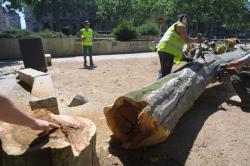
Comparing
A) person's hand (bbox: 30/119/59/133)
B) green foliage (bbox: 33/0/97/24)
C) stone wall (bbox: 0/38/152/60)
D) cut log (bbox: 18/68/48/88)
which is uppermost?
person's hand (bbox: 30/119/59/133)

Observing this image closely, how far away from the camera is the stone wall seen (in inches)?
655

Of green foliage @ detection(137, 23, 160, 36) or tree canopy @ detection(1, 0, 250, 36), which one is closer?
green foliage @ detection(137, 23, 160, 36)

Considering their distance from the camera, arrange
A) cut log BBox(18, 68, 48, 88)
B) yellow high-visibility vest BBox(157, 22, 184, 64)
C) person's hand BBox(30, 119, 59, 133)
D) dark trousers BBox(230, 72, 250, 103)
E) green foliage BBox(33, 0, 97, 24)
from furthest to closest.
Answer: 1. green foliage BBox(33, 0, 97, 24)
2. cut log BBox(18, 68, 48, 88)
3. yellow high-visibility vest BBox(157, 22, 184, 64)
4. dark trousers BBox(230, 72, 250, 103)
5. person's hand BBox(30, 119, 59, 133)

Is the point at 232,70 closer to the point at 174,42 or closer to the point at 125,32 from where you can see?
the point at 174,42

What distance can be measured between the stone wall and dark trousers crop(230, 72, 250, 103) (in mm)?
12763

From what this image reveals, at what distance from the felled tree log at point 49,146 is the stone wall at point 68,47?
592 inches

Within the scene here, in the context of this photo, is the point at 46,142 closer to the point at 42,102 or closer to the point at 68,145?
A: the point at 68,145

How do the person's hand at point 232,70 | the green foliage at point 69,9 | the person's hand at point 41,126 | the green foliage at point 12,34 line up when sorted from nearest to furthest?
the person's hand at point 41,126, the person's hand at point 232,70, the green foliage at point 12,34, the green foliage at point 69,9

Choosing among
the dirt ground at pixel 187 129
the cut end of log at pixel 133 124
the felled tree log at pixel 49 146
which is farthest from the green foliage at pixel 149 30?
the felled tree log at pixel 49 146

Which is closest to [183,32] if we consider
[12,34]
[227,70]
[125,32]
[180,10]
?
[227,70]

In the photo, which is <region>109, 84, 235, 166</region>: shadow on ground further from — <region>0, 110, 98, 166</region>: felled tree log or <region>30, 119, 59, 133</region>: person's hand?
<region>30, 119, 59, 133</region>: person's hand

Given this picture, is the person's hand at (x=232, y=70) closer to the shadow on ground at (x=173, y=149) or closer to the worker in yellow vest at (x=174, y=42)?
the shadow on ground at (x=173, y=149)

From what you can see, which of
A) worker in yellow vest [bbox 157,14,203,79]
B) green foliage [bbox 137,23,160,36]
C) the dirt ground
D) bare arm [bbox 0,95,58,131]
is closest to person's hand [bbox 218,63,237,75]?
the dirt ground

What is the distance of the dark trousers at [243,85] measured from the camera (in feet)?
20.0
